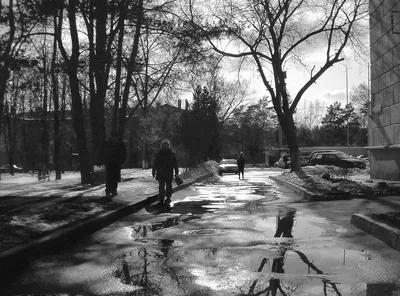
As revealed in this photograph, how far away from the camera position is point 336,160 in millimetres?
33219

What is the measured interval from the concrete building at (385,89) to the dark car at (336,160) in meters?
12.9

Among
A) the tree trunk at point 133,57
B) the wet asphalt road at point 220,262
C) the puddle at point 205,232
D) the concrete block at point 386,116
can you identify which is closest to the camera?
the wet asphalt road at point 220,262

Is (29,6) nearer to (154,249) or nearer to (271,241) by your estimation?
(154,249)

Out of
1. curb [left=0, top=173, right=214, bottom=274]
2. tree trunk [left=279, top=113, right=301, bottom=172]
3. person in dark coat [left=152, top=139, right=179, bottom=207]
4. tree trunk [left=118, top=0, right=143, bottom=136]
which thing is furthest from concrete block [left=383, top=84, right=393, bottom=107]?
curb [left=0, top=173, right=214, bottom=274]

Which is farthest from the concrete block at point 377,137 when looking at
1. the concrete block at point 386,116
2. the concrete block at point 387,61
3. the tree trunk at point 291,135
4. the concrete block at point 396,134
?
the tree trunk at point 291,135

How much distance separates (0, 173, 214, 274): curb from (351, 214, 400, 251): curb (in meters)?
4.73

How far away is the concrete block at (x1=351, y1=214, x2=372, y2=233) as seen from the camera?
7.46m

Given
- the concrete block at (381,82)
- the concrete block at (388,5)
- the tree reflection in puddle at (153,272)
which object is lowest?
the tree reflection in puddle at (153,272)

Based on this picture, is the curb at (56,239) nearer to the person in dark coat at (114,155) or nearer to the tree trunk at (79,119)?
the person in dark coat at (114,155)

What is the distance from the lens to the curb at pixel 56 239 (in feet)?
18.3

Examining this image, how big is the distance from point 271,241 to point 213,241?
86cm

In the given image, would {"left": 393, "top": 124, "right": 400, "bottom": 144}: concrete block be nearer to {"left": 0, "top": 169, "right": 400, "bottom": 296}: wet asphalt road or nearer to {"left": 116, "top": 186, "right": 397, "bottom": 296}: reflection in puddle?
{"left": 0, "top": 169, "right": 400, "bottom": 296}: wet asphalt road

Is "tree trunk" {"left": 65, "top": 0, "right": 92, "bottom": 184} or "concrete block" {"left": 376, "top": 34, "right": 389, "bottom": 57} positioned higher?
"concrete block" {"left": 376, "top": 34, "right": 389, "bottom": 57}

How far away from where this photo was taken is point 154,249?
646 centimetres
